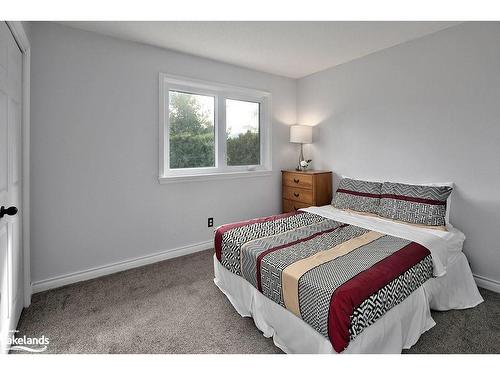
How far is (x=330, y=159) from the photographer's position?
3.75 m

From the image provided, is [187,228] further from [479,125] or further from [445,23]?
[445,23]

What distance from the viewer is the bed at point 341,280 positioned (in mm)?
1375

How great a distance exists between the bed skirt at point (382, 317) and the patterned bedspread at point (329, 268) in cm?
6

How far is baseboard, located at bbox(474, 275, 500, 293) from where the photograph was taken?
2352 mm

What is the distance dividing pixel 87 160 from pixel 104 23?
1.21 meters

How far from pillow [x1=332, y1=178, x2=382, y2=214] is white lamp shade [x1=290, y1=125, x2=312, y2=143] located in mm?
904

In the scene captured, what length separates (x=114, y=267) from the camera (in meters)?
2.74

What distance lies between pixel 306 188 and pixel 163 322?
234cm

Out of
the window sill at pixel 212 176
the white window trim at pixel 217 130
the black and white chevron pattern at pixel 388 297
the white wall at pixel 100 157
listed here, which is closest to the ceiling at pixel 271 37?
the white wall at pixel 100 157

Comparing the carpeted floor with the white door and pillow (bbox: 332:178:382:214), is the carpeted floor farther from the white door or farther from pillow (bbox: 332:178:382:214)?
pillow (bbox: 332:178:382:214)

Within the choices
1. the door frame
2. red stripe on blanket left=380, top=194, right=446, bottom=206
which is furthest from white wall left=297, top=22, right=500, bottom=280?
the door frame

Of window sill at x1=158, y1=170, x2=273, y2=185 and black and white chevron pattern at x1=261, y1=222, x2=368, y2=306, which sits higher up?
window sill at x1=158, y1=170, x2=273, y2=185

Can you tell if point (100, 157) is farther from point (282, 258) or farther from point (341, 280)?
point (341, 280)

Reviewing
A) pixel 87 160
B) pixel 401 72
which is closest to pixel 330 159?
→ pixel 401 72
